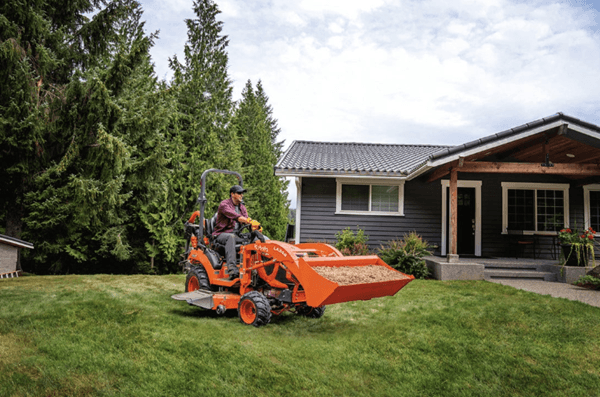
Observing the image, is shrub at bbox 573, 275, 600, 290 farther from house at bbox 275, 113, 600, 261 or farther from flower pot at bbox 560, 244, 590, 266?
house at bbox 275, 113, 600, 261

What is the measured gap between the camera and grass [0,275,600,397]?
3.56 m

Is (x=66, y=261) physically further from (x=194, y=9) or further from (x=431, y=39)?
(x=431, y=39)

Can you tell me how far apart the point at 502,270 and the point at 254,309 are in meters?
7.78

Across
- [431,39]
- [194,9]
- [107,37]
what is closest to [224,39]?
[194,9]

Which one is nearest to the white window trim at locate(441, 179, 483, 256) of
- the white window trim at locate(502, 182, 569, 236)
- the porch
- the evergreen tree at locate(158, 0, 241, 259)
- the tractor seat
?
the white window trim at locate(502, 182, 569, 236)

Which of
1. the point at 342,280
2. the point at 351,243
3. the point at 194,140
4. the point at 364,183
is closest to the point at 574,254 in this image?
the point at 351,243

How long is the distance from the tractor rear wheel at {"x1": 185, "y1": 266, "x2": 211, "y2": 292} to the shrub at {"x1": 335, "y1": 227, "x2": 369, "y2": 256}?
501cm

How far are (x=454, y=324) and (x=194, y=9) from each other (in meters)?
15.2

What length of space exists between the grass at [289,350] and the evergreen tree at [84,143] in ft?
10.6

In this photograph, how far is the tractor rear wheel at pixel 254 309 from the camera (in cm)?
503

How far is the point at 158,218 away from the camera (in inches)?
453

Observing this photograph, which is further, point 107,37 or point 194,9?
point 194,9

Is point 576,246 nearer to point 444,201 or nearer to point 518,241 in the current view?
point 518,241

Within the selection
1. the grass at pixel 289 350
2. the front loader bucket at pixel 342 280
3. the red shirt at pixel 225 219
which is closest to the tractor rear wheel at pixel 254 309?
the grass at pixel 289 350
